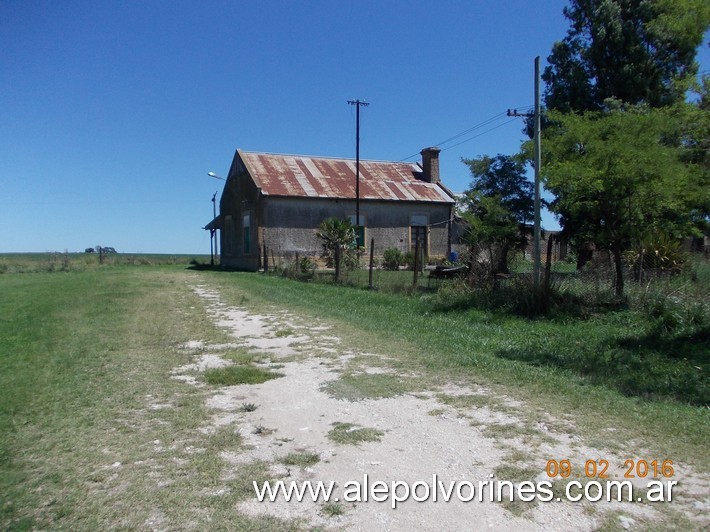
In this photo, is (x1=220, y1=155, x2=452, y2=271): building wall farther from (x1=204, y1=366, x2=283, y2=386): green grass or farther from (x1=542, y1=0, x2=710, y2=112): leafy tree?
(x1=204, y1=366, x2=283, y2=386): green grass

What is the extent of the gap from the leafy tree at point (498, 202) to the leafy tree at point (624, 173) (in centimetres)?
584

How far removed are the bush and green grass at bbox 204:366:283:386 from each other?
2588 cm

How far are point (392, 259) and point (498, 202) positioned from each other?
584 inches

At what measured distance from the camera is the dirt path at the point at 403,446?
12.1 feet

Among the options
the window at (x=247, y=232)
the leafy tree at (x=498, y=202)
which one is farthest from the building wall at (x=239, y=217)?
the leafy tree at (x=498, y=202)

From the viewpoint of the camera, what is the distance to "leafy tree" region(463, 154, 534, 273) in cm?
1867

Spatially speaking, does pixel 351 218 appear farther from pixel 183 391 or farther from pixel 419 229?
pixel 183 391

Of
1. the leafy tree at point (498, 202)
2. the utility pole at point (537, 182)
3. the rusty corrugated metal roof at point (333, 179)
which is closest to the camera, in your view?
the utility pole at point (537, 182)

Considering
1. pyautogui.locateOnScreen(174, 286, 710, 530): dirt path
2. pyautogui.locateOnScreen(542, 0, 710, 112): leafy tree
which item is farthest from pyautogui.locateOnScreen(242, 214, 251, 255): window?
pyautogui.locateOnScreen(174, 286, 710, 530): dirt path

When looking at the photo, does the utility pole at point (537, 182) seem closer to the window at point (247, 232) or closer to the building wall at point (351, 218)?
the building wall at point (351, 218)
